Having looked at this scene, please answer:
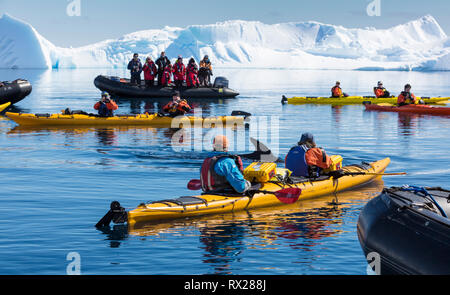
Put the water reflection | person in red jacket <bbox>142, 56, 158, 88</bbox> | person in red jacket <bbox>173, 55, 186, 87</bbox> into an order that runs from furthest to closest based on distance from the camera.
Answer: person in red jacket <bbox>173, 55, 186, 87</bbox>, person in red jacket <bbox>142, 56, 158, 88</bbox>, the water reflection

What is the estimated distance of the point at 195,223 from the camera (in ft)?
27.9

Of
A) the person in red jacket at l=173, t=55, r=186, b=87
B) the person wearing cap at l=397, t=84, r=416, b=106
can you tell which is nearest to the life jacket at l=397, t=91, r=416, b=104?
the person wearing cap at l=397, t=84, r=416, b=106

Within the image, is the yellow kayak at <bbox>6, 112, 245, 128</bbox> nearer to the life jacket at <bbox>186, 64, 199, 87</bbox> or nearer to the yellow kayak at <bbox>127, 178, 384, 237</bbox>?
the life jacket at <bbox>186, 64, 199, 87</bbox>

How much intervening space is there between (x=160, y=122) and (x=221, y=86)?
12320 mm

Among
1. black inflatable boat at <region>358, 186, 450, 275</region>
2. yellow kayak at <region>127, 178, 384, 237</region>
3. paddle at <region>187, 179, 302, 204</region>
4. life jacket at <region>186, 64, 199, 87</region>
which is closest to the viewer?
black inflatable boat at <region>358, 186, 450, 275</region>

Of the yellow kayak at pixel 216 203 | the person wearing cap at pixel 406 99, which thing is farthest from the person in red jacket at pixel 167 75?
the yellow kayak at pixel 216 203

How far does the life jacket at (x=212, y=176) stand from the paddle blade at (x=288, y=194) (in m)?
0.90

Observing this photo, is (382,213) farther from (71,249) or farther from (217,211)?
(71,249)

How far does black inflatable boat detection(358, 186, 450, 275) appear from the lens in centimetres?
547

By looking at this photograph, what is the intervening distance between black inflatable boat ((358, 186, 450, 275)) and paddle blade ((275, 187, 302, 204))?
252 cm

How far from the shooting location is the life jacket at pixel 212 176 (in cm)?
863
